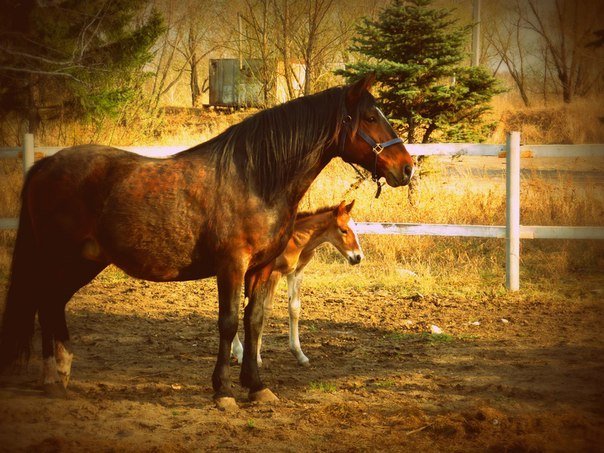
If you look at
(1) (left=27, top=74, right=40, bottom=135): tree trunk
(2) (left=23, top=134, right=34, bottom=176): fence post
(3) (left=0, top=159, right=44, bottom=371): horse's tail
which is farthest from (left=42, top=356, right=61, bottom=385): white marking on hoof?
(1) (left=27, top=74, right=40, bottom=135): tree trunk

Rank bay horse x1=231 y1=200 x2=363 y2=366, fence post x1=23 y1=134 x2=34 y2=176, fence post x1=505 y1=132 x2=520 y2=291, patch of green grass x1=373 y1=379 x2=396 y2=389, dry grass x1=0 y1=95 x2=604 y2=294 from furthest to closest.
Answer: fence post x1=23 y1=134 x2=34 y2=176 < dry grass x1=0 y1=95 x2=604 y2=294 < fence post x1=505 y1=132 x2=520 y2=291 < bay horse x1=231 y1=200 x2=363 y2=366 < patch of green grass x1=373 y1=379 x2=396 y2=389

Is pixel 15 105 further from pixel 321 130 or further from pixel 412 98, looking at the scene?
pixel 321 130

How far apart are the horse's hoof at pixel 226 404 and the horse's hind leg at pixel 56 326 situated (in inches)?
48.6

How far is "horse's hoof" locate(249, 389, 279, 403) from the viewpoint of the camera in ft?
→ 17.0

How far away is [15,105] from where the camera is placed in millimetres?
15742

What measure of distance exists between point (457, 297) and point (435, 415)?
14.1 feet

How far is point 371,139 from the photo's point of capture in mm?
5270

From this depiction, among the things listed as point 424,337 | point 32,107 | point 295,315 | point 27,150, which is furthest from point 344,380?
point 32,107

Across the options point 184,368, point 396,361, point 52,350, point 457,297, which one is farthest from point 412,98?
point 52,350

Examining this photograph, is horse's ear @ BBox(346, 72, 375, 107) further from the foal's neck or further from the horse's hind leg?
the horse's hind leg

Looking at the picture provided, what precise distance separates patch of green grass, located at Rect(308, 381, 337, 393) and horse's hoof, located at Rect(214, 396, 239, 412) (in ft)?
2.45

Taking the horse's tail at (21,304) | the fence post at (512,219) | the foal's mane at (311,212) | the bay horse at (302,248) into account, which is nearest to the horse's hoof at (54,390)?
the horse's tail at (21,304)

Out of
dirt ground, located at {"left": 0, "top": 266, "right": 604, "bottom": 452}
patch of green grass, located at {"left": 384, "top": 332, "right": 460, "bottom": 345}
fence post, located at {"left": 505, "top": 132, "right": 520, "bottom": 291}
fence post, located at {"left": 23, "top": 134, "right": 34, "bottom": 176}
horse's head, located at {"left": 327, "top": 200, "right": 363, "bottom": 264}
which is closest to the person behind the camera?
dirt ground, located at {"left": 0, "top": 266, "right": 604, "bottom": 452}

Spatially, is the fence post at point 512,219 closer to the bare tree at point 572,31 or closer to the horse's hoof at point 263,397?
the bare tree at point 572,31
